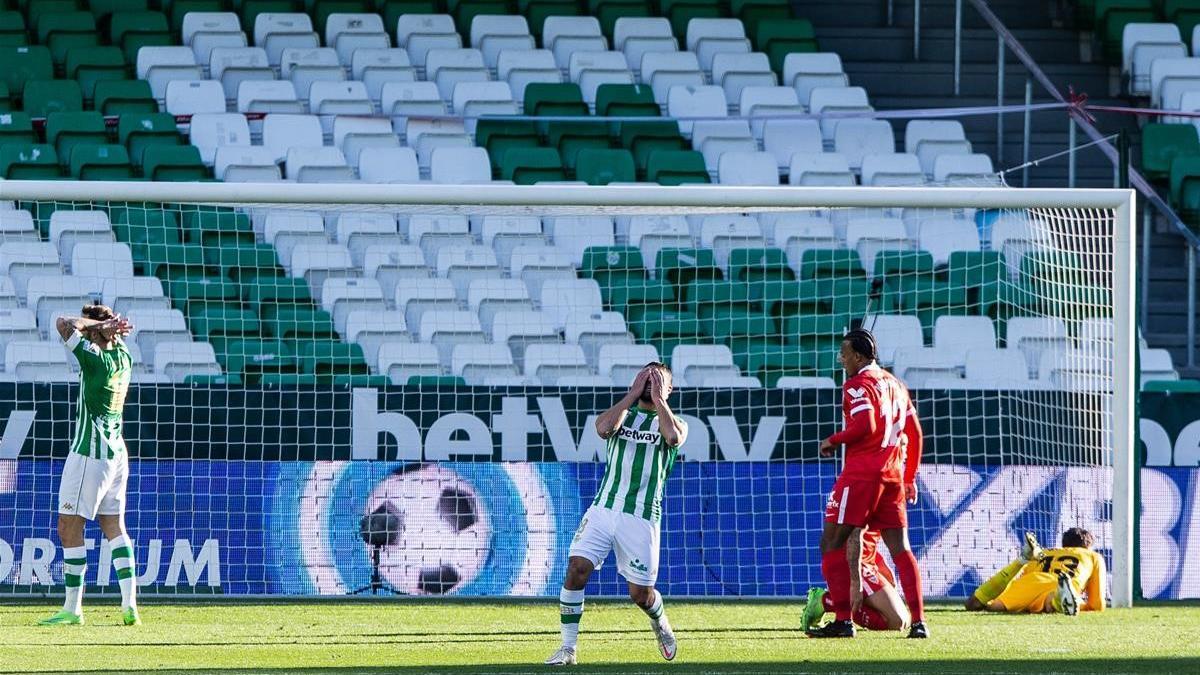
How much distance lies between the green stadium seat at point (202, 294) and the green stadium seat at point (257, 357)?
0.39 meters

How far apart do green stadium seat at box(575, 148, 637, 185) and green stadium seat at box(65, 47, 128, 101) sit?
476 centimetres

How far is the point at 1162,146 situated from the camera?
742 inches

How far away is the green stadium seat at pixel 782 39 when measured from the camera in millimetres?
20250

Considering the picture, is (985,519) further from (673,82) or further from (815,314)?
(673,82)

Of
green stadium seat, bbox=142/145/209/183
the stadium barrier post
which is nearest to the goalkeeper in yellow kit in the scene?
the stadium barrier post

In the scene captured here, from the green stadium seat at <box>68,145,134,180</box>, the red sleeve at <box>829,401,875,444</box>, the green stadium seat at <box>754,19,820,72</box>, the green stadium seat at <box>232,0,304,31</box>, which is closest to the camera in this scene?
the red sleeve at <box>829,401,875,444</box>

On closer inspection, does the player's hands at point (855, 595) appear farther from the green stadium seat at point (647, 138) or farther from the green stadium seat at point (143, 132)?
the green stadium seat at point (143, 132)

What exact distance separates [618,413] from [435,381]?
4.58m

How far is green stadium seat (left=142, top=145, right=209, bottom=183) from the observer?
17.2 m

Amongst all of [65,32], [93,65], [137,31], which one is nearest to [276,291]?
Result: [93,65]

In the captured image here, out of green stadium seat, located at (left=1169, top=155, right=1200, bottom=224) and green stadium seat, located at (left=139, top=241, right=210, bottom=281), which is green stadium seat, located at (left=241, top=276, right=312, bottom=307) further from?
green stadium seat, located at (left=1169, top=155, right=1200, bottom=224)

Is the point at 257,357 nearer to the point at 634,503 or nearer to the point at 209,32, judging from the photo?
the point at 209,32

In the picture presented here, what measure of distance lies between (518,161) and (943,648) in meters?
8.63

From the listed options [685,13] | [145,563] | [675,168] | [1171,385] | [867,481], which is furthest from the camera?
[685,13]
